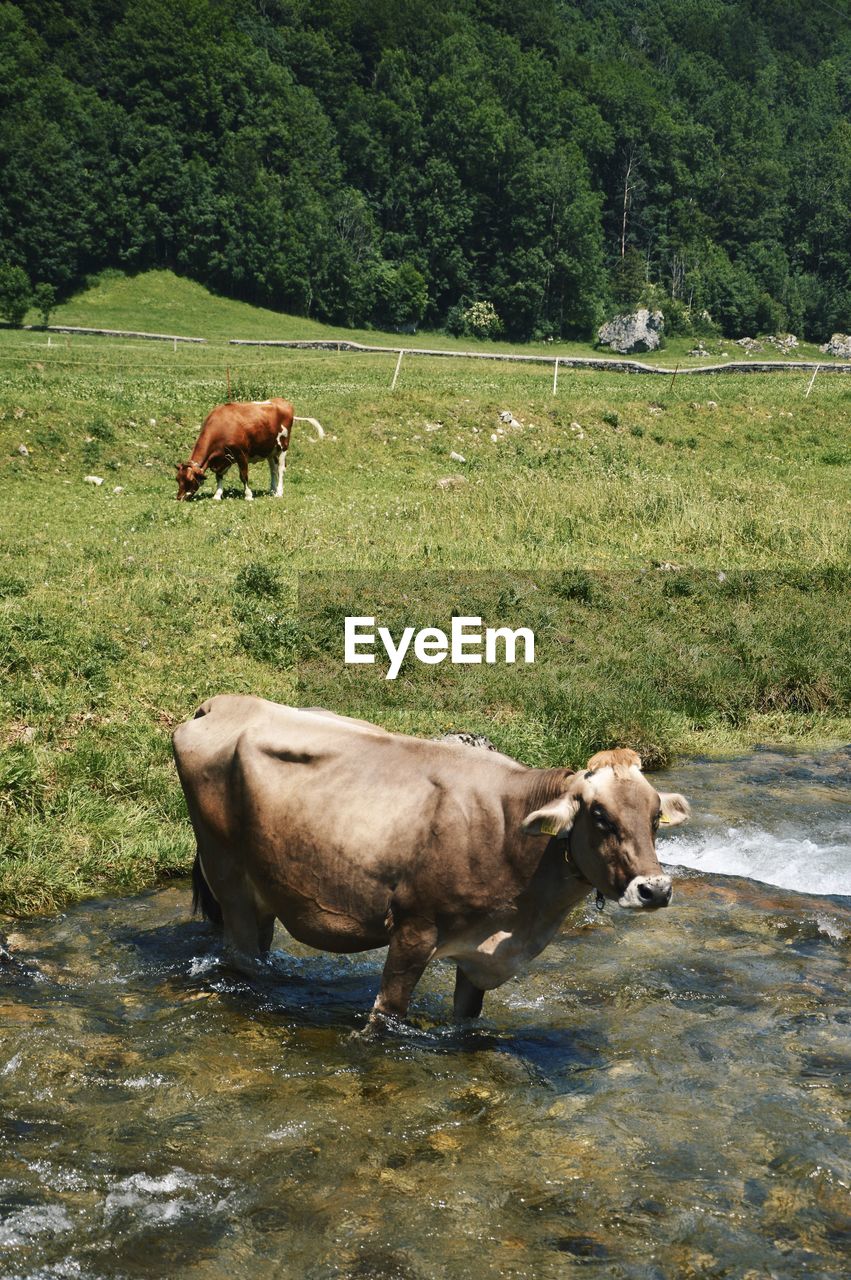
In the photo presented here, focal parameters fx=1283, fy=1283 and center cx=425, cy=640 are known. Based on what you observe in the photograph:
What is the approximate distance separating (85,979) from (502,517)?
54.5 feet

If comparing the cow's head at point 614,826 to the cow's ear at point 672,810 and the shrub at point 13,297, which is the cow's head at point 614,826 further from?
the shrub at point 13,297

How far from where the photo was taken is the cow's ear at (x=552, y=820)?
284 inches

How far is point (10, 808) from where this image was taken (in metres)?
11.3

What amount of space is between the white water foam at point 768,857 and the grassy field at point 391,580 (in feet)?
7.27

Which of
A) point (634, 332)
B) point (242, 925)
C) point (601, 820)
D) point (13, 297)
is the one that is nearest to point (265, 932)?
point (242, 925)

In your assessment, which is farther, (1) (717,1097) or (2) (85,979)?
(2) (85,979)

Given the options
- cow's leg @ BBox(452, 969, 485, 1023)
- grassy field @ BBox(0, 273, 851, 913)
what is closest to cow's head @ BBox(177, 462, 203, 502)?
grassy field @ BBox(0, 273, 851, 913)

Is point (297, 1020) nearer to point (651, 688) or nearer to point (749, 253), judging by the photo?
point (651, 688)

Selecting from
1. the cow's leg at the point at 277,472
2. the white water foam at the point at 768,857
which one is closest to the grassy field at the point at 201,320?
the cow's leg at the point at 277,472

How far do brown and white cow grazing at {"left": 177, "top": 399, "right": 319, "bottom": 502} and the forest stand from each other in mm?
56958

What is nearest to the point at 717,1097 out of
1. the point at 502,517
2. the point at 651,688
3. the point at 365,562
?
the point at 651,688

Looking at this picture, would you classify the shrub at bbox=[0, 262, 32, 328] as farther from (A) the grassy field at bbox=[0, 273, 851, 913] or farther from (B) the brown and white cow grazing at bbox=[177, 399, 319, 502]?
(B) the brown and white cow grazing at bbox=[177, 399, 319, 502]

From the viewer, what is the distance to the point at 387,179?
153m

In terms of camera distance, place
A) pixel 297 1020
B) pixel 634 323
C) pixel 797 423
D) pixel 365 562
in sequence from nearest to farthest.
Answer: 1. pixel 297 1020
2. pixel 365 562
3. pixel 797 423
4. pixel 634 323
